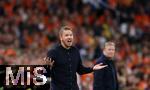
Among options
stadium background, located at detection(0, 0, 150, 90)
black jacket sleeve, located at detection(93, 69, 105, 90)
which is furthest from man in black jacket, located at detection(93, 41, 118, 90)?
stadium background, located at detection(0, 0, 150, 90)

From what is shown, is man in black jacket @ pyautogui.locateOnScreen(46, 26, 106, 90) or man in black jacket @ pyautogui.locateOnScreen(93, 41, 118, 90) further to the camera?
man in black jacket @ pyautogui.locateOnScreen(93, 41, 118, 90)

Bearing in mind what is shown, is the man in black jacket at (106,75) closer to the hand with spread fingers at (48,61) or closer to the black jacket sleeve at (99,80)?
the black jacket sleeve at (99,80)

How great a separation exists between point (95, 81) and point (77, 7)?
1227 cm

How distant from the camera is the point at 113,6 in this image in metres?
24.3

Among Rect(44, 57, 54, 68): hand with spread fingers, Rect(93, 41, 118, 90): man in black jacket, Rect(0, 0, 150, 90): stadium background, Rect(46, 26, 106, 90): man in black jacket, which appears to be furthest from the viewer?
Result: Rect(0, 0, 150, 90): stadium background

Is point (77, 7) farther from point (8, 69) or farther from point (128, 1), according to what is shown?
point (8, 69)

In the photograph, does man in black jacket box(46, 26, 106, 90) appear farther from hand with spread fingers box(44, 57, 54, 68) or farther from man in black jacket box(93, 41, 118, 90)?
man in black jacket box(93, 41, 118, 90)

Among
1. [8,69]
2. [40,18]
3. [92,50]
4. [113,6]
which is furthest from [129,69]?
[8,69]

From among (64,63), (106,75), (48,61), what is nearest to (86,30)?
(106,75)

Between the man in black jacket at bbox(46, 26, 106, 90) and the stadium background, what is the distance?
5.61m

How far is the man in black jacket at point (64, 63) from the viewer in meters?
10.1

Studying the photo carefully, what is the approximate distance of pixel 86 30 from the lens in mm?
22312

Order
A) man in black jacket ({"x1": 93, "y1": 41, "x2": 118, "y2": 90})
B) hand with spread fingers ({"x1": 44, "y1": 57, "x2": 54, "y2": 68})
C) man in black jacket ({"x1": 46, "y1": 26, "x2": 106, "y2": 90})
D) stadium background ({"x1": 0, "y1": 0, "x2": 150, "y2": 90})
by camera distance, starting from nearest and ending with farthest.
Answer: hand with spread fingers ({"x1": 44, "y1": 57, "x2": 54, "y2": 68}), man in black jacket ({"x1": 46, "y1": 26, "x2": 106, "y2": 90}), man in black jacket ({"x1": 93, "y1": 41, "x2": 118, "y2": 90}), stadium background ({"x1": 0, "y1": 0, "x2": 150, "y2": 90})

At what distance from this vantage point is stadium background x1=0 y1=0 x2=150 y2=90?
18.4 m
